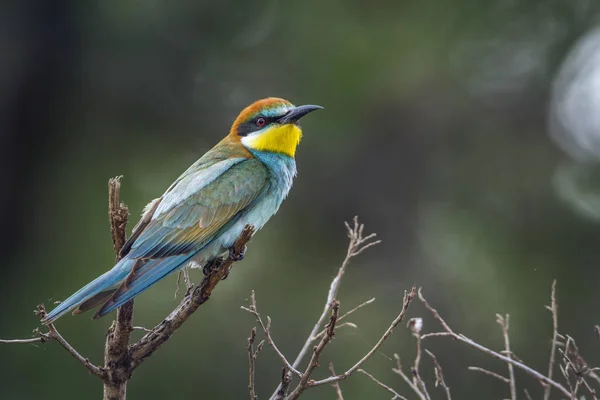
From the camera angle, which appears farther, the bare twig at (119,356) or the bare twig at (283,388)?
the bare twig at (119,356)

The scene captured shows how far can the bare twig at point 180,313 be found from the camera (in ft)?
9.77

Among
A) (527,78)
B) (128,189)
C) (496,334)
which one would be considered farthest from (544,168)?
(128,189)

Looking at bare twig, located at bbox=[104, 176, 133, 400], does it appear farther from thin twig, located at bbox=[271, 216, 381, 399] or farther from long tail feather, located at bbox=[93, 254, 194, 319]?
thin twig, located at bbox=[271, 216, 381, 399]

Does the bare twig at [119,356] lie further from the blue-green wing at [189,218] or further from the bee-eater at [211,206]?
the blue-green wing at [189,218]

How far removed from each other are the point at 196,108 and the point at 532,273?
303 cm

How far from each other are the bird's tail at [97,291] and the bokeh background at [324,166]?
9.37 feet

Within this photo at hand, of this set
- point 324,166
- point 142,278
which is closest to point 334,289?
point 142,278

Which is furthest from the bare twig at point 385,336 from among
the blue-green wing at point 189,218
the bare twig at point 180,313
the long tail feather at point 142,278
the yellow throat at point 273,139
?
the yellow throat at point 273,139

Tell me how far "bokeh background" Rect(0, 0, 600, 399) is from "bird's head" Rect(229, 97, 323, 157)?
216 centimetres

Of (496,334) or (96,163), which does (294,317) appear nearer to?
(496,334)

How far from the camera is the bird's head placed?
4246mm

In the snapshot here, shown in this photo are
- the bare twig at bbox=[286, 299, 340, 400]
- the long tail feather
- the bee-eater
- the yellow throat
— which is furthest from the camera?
the yellow throat

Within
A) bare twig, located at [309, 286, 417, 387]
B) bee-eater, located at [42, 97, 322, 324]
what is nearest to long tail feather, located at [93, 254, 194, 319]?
bee-eater, located at [42, 97, 322, 324]

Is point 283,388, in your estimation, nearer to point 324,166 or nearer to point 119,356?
point 119,356
